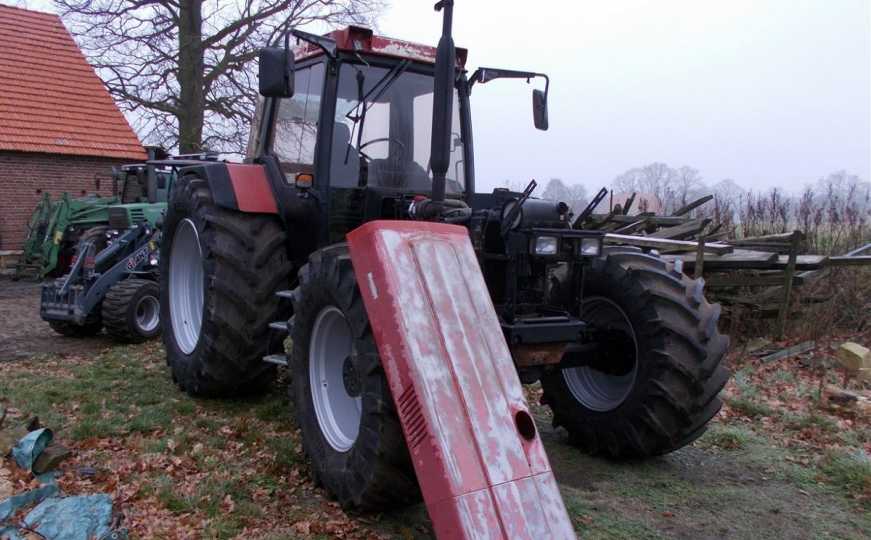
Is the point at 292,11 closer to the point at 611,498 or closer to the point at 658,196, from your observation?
the point at 658,196

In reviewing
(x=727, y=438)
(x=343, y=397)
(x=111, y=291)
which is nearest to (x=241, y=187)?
(x=343, y=397)

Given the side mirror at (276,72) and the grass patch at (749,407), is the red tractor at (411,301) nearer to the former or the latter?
the side mirror at (276,72)

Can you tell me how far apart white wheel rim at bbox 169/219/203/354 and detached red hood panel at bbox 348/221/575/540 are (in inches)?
119

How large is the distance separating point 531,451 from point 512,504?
25 centimetres

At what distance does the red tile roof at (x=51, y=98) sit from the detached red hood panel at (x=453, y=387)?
17.6 meters

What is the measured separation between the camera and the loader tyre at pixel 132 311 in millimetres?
8203

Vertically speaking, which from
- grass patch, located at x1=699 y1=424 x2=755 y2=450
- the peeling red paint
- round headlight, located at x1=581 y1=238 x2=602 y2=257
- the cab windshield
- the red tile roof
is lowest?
grass patch, located at x1=699 y1=424 x2=755 y2=450

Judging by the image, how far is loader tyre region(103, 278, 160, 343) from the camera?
323 inches

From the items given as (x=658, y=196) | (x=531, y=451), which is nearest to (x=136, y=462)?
(x=531, y=451)

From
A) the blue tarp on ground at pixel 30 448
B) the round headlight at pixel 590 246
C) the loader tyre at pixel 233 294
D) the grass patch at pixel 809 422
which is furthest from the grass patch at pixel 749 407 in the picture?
the blue tarp on ground at pixel 30 448

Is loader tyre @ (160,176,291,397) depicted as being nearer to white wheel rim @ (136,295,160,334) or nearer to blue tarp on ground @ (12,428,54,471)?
blue tarp on ground @ (12,428,54,471)

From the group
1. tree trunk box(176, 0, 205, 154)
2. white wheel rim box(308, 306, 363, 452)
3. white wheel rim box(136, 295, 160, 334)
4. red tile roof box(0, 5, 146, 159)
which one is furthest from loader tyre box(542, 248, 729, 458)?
red tile roof box(0, 5, 146, 159)

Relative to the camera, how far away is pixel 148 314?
8617 millimetres

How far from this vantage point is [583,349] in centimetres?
445
